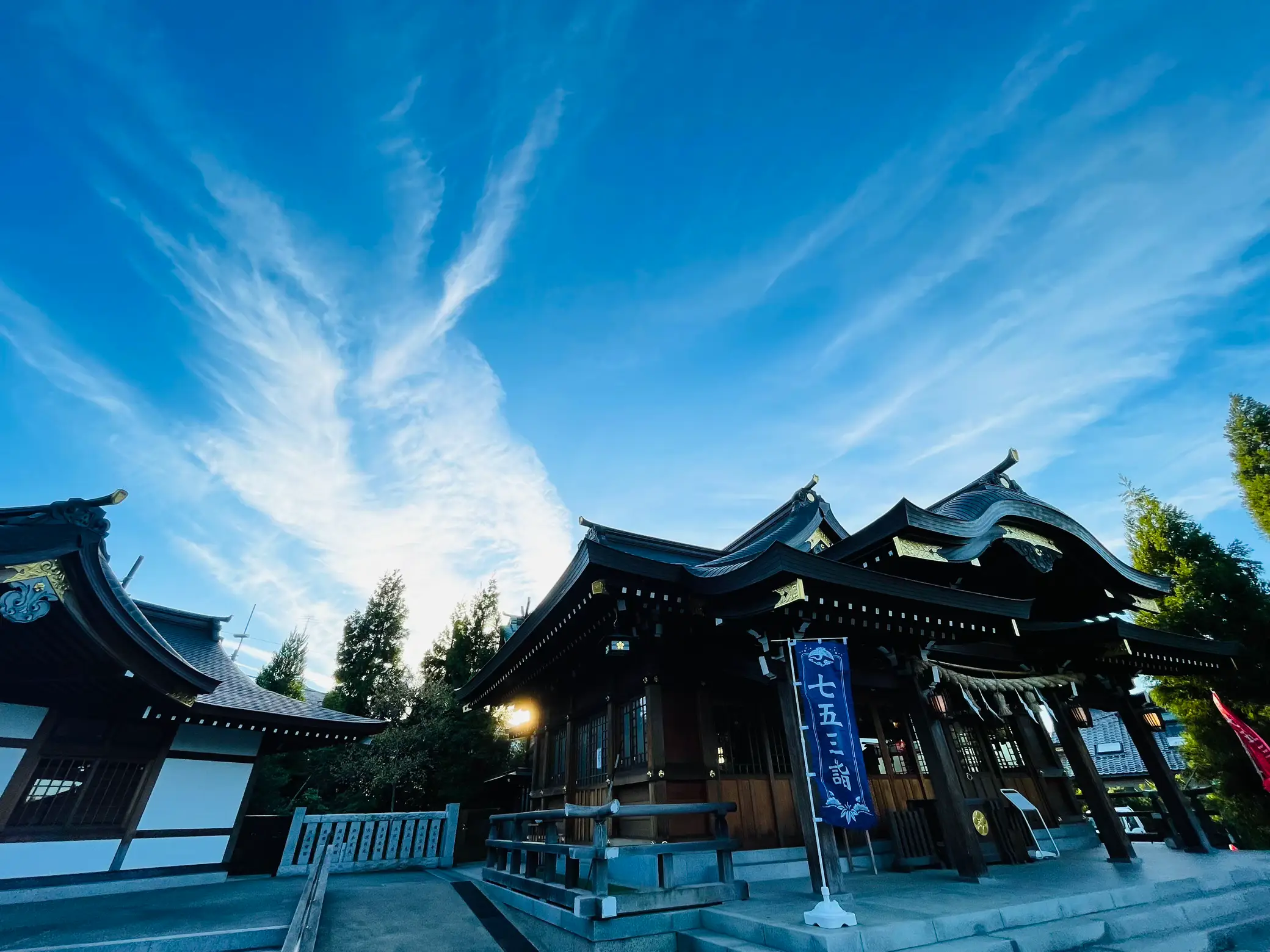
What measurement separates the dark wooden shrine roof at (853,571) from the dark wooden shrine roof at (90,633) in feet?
17.7

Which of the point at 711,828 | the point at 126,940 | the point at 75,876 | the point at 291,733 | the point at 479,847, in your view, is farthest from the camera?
→ the point at 479,847

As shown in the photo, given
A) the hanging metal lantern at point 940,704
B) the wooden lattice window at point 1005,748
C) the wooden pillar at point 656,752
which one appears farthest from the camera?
the wooden lattice window at point 1005,748

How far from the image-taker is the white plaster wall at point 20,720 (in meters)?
8.93

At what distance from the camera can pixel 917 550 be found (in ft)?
25.3

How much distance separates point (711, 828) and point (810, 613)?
350 cm

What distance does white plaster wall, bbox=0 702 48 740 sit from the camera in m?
8.93

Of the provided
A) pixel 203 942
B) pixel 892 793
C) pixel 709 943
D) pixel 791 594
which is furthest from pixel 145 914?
pixel 892 793

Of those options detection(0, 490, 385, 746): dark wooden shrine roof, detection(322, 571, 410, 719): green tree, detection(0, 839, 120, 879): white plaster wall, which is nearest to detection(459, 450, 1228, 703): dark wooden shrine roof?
detection(0, 490, 385, 746): dark wooden shrine roof

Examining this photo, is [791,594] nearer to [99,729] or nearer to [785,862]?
[785,862]

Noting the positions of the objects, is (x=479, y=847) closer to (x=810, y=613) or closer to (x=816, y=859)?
(x=816, y=859)

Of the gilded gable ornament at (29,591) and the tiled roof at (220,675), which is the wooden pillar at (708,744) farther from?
the gilded gable ornament at (29,591)

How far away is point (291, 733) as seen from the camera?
12.1 m

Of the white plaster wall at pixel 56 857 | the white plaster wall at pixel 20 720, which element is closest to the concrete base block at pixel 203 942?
the white plaster wall at pixel 56 857

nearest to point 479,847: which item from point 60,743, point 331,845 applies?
point 331,845
